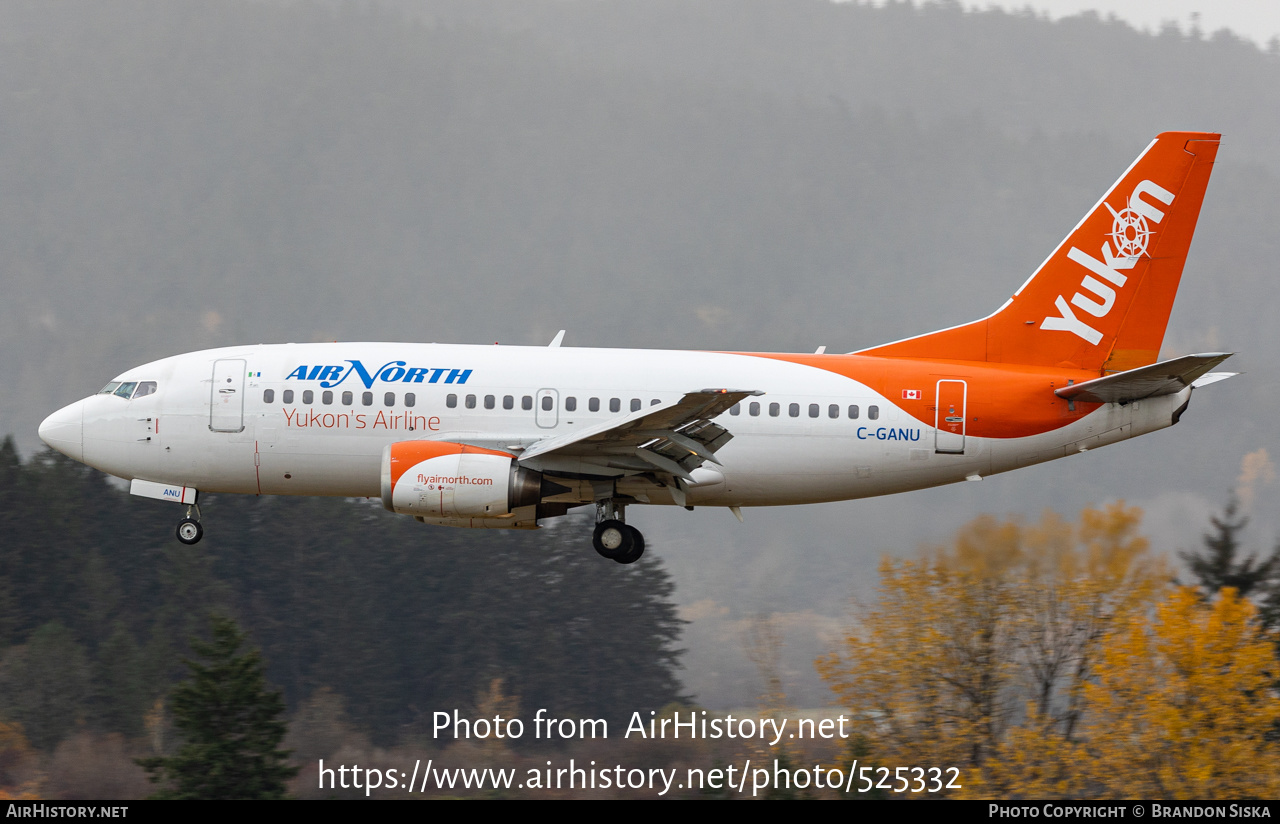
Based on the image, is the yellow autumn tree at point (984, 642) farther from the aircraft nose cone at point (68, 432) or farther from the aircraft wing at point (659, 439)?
the aircraft nose cone at point (68, 432)

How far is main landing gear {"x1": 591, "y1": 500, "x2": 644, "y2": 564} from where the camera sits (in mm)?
27500

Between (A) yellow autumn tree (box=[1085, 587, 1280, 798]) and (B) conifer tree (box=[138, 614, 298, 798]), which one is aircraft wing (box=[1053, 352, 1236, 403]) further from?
(B) conifer tree (box=[138, 614, 298, 798])

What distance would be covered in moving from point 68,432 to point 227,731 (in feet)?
57.0

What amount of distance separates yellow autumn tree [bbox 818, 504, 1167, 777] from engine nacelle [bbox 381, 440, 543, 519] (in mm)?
16393

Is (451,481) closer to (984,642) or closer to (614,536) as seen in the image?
(614,536)

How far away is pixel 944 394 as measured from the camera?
28125mm

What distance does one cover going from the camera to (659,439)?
2592 centimetres

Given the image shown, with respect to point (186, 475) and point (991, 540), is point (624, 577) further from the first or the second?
point (186, 475)

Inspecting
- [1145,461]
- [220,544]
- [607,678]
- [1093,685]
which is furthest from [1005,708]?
[1145,461]

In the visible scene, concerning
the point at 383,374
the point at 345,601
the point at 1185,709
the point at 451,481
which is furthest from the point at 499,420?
the point at 345,601

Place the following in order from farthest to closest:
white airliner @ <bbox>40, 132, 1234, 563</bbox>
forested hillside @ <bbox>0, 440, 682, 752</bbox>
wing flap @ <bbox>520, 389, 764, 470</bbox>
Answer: forested hillside @ <bbox>0, 440, 682, 752</bbox> → white airliner @ <bbox>40, 132, 1234, 563</bbox> → wing flap @ <bbox>520, 389, 764, 470</bbox>

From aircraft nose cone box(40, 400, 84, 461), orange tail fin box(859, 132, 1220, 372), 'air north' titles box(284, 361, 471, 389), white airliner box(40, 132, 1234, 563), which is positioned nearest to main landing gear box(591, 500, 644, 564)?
white airliner box(40, 132, 1234, 563)

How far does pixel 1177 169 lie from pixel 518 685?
50.3 meters

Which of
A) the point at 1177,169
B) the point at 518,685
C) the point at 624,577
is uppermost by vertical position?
the point at 1177,169
